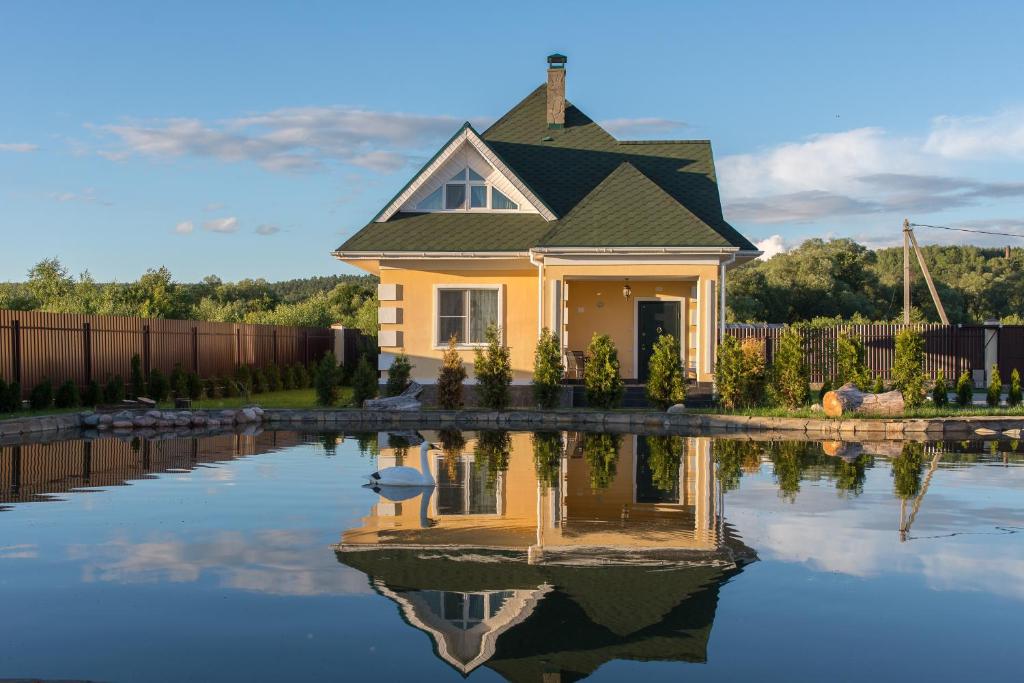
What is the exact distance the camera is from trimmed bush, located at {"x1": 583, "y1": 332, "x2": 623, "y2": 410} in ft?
70.8

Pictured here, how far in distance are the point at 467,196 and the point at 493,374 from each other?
18.6 ft

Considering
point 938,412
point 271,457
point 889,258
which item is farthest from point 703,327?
point 889,258

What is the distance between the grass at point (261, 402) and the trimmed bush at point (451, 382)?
94.1 inches

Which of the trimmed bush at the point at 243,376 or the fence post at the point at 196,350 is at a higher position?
the fence post at the point at 196,350

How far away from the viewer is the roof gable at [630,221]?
22781mm

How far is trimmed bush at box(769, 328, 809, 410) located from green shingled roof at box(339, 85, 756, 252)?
9.11 ft

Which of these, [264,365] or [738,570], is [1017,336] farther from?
[738,570]

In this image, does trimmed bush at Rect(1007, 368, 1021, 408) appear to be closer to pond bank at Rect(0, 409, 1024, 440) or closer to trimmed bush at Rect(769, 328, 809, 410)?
pond bank at Rect(0, 409, 1024, 440)

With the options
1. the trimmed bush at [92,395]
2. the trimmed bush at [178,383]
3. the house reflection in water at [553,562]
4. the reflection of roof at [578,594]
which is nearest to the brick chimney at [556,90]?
the trimmed bush at [178,383]

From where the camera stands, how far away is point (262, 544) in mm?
8102

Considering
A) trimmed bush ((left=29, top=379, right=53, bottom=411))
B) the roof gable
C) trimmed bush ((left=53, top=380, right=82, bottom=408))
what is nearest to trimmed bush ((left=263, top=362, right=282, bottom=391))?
trimmed bush ((left=53, top=380, right=82, bottom=408))

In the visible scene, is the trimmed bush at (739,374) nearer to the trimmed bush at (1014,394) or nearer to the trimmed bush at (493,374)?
the trimmed bush at (493,374)

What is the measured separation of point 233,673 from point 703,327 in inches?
739

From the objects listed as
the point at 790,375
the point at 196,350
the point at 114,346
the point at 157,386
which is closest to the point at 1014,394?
the point at 790,375
